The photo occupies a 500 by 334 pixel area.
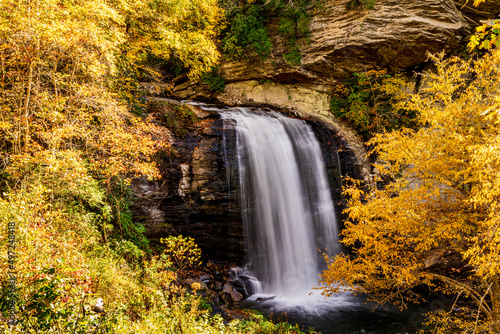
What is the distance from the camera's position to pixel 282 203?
1083 cm

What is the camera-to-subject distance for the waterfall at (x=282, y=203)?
33.2 ft

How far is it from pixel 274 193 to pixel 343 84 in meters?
8.21

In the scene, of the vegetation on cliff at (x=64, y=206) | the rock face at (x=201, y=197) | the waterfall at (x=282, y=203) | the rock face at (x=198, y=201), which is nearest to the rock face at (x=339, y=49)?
the waterfall at (x=282, y=203)

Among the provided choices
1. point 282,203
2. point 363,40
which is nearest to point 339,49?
point 363,40

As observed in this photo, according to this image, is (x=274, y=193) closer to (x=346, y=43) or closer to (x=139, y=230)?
(x=139, y=230)

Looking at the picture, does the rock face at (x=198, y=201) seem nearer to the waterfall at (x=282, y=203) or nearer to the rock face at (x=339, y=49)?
the waterfall at (x=282, y=203)

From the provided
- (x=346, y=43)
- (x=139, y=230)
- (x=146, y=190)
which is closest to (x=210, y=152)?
(x=146, y=190)

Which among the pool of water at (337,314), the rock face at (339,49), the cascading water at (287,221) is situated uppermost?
the rock face at (339,49)

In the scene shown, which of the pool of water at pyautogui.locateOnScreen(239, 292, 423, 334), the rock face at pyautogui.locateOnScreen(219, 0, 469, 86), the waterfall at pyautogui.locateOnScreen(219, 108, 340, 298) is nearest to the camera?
the pool of water at pyautogui.locateOnScreen(239, 292, 423, 334)

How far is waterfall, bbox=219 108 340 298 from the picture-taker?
10125 mm

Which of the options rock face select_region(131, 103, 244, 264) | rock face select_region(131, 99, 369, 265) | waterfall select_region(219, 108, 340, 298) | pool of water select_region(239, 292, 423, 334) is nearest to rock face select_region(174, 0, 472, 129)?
waterfall select_region(219, 108, 340, 298)

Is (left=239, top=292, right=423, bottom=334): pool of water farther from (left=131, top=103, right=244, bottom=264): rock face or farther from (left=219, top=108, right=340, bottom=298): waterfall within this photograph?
(left=131, top=103, right=244, bottom=264): rock face

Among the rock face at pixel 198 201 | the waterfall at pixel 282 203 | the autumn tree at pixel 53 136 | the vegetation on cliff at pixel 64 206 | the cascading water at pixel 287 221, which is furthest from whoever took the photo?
the waterfall at pixel 282 203

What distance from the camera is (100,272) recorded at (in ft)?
14.3
